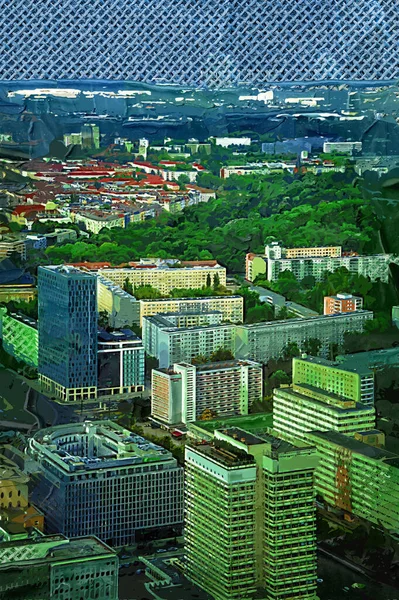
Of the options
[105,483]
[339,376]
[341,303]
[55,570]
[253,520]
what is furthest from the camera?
[341,303]

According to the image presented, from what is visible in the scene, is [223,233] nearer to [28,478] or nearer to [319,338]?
[319,338]

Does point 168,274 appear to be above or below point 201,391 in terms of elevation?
above

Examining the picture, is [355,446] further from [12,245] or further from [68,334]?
[12,245]

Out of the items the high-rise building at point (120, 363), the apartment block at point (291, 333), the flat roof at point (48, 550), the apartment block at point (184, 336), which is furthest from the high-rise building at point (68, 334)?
the flat roof at point (48, 550)

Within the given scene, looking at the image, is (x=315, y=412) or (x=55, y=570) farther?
(x=315, y=412)

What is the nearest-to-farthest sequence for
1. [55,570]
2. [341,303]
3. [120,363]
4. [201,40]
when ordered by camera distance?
[55,570]
[120,363]
[341,303]
[201,40]

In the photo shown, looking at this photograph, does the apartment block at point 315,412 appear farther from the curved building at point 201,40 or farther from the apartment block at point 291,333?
the curved building at point 201,40

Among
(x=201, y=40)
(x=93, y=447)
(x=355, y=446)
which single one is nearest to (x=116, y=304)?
(x=93, y=447)
